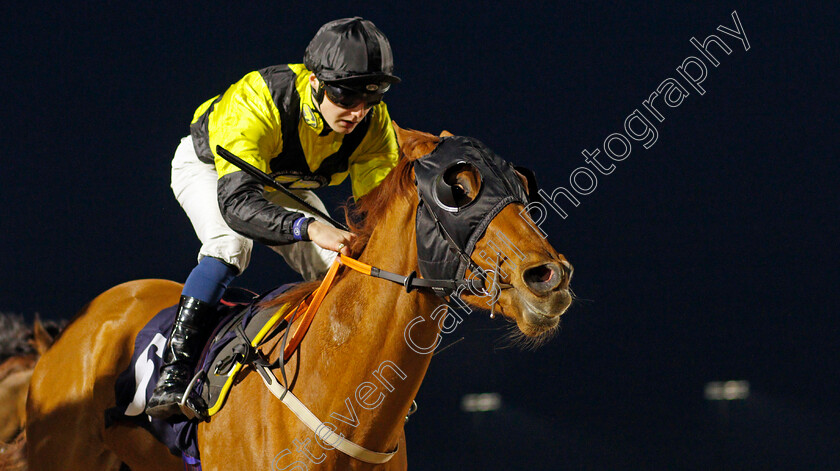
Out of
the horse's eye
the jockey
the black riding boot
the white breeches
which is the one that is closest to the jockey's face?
the jockey

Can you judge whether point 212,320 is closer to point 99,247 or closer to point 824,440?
point 99,247

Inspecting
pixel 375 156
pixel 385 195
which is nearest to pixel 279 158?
pixel 375 156

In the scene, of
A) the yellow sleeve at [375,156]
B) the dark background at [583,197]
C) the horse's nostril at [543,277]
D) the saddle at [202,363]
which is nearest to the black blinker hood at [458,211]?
the horse's nostril at [543,277]

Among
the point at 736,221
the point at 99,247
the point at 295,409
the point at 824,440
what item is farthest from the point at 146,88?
the point at 824,440

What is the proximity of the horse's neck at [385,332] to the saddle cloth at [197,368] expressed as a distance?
1.02 ft

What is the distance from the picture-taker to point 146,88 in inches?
155

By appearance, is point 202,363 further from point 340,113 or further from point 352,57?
point 352,57

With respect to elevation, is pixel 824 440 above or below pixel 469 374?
above

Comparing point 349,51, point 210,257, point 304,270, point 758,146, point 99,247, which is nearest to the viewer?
point 349,51

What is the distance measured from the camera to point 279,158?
2.00 metres

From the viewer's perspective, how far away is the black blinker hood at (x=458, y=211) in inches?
53.4

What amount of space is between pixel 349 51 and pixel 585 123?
3134 mm

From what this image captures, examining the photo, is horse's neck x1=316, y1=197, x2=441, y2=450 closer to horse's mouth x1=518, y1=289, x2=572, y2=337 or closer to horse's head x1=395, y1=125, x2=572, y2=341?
horse's head x1=395, y1=125, x2=572, y2=341

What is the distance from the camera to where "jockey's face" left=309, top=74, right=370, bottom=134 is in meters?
1.74
